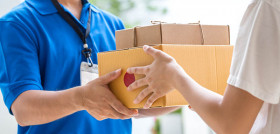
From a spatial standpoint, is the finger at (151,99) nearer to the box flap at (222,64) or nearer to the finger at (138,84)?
the finger at (138,84)

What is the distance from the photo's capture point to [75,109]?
115cm

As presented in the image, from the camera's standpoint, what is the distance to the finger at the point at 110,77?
104 cm

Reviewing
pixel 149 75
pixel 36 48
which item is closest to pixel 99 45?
pixel 36 48

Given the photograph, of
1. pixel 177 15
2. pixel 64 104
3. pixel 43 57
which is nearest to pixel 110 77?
A: pixel 64 104

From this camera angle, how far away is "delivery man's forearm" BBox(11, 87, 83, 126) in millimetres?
1140

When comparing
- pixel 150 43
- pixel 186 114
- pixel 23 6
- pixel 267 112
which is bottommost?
pixel 186 114

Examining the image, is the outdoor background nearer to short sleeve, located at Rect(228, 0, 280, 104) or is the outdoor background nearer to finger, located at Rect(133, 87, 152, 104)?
finger, located at Rect(133, 87, 152, 104)

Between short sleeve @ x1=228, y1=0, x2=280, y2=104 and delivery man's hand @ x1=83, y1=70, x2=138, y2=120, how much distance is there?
46 centimetres

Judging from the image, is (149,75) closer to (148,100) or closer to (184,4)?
(148,100)

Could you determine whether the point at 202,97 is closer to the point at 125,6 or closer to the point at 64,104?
the point at 64,104

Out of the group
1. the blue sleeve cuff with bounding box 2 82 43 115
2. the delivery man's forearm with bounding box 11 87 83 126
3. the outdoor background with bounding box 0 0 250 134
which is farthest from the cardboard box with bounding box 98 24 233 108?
the outdoor background with bounding box 0 0 250 134

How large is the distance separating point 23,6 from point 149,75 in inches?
26.2

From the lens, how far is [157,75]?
0.94 m

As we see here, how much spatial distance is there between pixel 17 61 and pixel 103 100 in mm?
365
